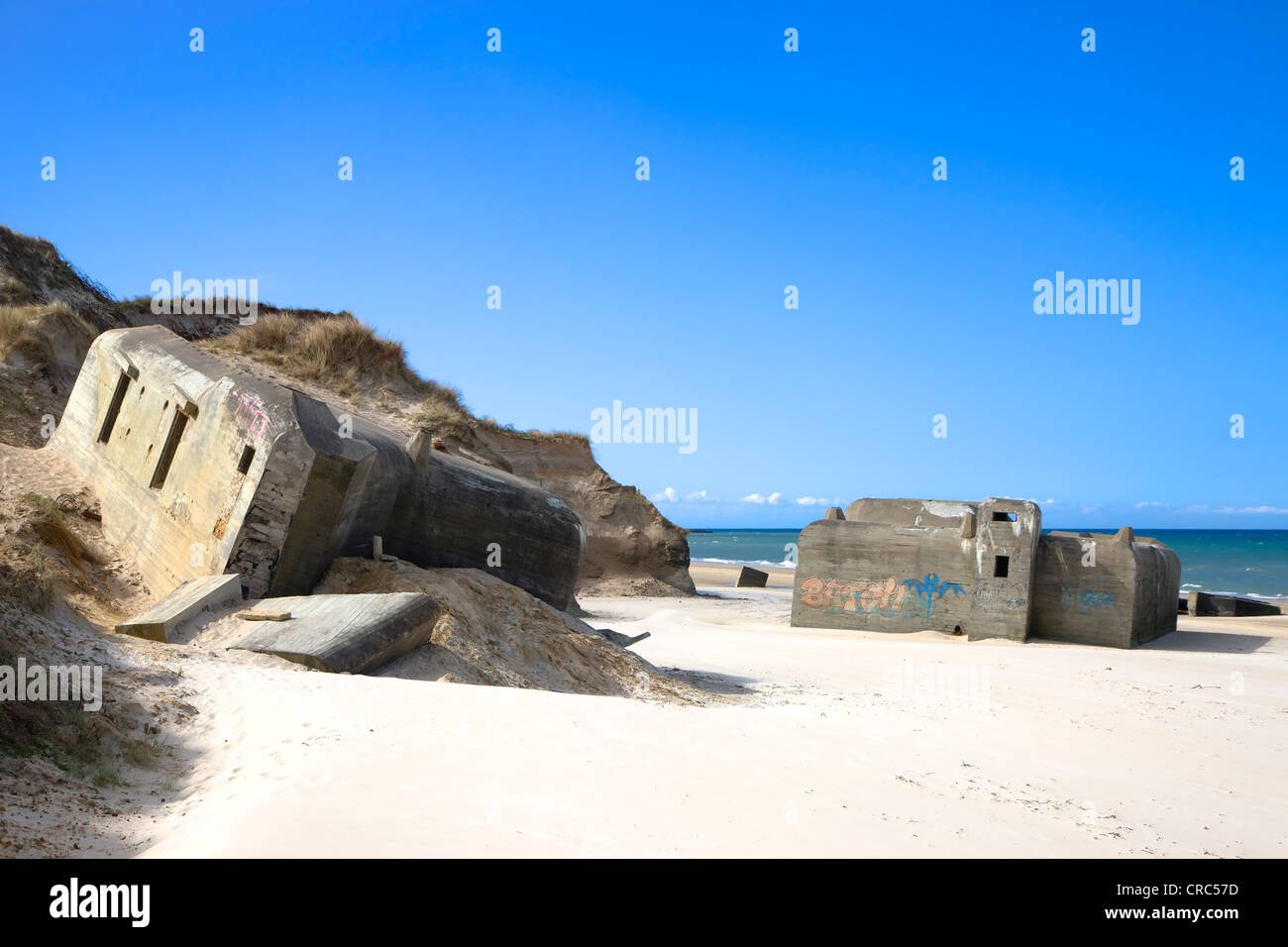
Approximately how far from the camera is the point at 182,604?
25.4 feet

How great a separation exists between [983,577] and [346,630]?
12234mm

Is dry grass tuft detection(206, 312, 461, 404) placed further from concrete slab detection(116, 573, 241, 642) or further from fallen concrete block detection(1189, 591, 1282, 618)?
fallen concrete block detection(1189, 591, 1282, 618)

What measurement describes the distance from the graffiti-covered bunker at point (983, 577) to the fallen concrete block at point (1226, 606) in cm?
852

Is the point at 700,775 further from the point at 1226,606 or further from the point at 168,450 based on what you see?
the point at 1226,606

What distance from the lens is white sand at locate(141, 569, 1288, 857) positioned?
3.84 meters

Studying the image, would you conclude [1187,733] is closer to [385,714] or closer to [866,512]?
[385,714]

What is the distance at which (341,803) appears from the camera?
3957 mm

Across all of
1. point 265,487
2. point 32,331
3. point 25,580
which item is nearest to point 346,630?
point 265,487

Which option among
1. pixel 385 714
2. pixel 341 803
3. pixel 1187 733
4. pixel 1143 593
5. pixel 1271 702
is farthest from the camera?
pixel 1143 593

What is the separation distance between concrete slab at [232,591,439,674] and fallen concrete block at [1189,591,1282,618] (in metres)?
23.5

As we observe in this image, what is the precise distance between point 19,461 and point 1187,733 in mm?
13093
